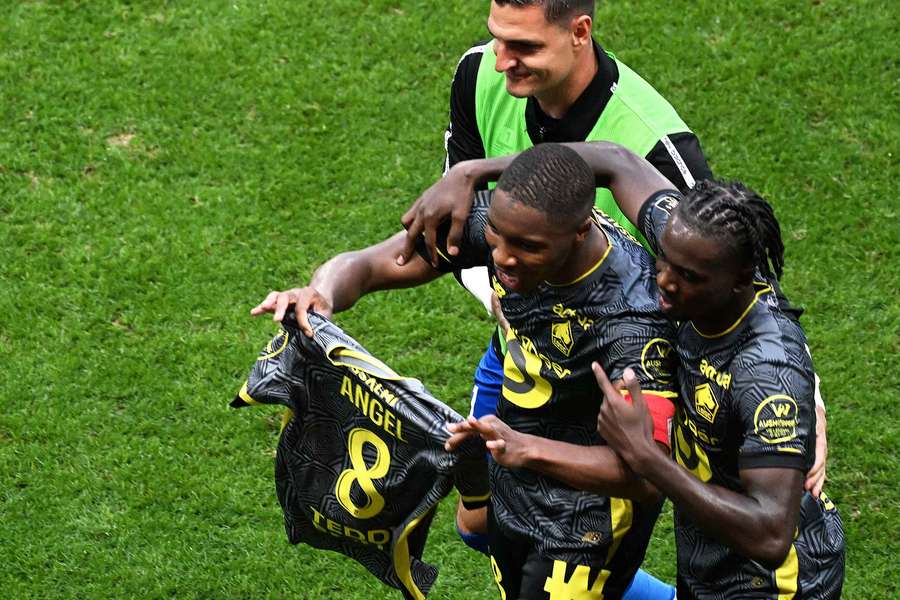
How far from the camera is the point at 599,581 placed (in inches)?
184

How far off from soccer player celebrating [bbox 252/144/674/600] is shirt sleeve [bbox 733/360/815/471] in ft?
0.81

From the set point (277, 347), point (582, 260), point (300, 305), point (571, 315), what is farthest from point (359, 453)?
point (582, 260)

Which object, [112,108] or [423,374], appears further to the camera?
[112,108]

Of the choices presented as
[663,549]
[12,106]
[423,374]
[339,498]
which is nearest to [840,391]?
[663,549]

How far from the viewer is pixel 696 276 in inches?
158

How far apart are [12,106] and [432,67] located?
285 centimetres

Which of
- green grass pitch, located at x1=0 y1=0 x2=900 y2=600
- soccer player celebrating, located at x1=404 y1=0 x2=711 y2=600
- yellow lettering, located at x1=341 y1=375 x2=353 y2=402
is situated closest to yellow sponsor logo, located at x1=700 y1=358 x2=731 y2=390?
soccer player celebrating, located at x1=404 y1=0 x2=711 y2=600

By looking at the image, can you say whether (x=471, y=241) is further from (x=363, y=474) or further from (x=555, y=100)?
(x=363, y=474)

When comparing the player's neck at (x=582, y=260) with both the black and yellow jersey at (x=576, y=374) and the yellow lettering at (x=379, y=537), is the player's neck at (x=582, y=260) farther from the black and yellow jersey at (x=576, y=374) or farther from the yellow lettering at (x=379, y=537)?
the yellow lettering at (x=379, y=537)

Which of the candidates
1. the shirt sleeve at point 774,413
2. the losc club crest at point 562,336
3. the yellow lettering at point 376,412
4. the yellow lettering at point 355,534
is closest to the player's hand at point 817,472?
the shirt sleeve at point 774,413

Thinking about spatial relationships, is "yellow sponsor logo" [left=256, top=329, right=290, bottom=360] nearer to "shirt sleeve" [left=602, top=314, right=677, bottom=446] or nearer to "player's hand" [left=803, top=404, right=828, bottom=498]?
"shirt sleeve" [left=602, top=314, right=677, bottom=446]

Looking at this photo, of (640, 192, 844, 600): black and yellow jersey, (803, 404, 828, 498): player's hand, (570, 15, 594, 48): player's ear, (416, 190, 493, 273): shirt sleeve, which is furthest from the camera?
(570, 15, 594, 48): player's ear

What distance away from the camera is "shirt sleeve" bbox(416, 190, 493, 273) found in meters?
4.88

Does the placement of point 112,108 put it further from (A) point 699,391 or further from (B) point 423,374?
(A) point 699,391
